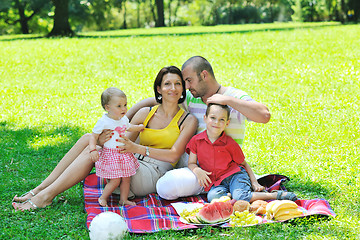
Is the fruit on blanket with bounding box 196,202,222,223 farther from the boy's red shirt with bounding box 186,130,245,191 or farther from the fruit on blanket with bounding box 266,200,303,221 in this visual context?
the boy's red shirt with bounding box 186,130,245,191

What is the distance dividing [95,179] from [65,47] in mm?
11818

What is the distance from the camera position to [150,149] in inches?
186

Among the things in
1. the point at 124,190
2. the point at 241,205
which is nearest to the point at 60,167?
the point at 124,190

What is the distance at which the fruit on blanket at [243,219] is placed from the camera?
13.2 ft

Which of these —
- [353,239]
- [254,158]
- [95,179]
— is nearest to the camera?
[353,239]

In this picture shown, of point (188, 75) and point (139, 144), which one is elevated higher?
point (188, 75)

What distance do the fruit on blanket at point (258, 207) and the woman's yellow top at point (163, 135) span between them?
1095 mm

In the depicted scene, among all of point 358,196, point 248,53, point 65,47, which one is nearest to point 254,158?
point 358,196

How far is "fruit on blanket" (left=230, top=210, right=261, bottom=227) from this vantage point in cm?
402

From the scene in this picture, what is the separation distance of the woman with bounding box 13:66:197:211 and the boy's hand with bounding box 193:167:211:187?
1.01ft

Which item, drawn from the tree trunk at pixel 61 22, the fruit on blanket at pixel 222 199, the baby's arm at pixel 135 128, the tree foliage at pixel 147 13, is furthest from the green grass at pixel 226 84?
the tree foliage at pixel 147 13

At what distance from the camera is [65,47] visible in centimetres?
1608

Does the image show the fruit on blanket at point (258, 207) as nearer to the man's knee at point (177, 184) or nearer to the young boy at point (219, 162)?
the young boy at point (219, 162)

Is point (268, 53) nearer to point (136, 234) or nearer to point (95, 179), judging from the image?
point (95, 179)
